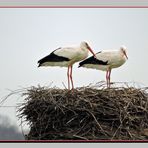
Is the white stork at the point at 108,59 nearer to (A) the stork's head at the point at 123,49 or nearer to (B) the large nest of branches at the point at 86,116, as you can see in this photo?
(A) the stork's head at the point at 123,49

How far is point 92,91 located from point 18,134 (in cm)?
72

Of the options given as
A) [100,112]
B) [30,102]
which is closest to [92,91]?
[100,112]

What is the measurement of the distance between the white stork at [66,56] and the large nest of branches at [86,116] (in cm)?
37

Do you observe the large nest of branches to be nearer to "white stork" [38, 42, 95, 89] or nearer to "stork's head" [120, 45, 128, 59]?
"white stork" [38, 42, 95, 89]

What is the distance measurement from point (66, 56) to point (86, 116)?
27.4 inches

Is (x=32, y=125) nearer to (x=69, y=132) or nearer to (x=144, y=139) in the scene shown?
(x=69, y=132)

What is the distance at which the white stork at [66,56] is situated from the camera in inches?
194

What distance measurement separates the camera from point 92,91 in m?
4.64

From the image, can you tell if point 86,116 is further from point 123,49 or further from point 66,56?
point 123,49

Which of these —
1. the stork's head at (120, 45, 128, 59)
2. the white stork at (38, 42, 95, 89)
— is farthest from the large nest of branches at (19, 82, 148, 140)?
the stork's head at (120, 45, 128, 59)

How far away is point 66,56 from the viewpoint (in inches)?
195

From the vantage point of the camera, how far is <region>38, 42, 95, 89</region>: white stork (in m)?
4.92

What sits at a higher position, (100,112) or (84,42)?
(84,42)

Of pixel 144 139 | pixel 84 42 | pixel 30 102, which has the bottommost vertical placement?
pixel 144 139
